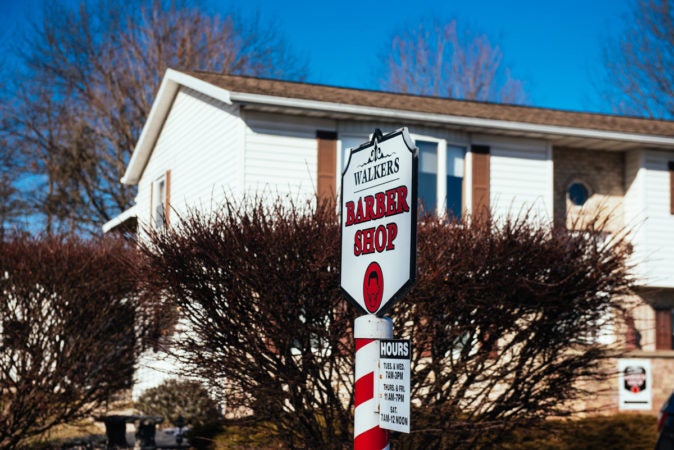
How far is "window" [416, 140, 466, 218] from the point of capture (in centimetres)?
1769

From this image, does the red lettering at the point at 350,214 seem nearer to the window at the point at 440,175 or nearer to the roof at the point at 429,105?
the roof at the point at 429,105

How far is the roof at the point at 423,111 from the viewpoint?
16875mm

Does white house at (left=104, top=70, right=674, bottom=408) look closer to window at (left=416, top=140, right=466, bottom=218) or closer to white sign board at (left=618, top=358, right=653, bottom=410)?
window at (left=416, top=140, right=466, bottom=218)

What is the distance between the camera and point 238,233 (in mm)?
8789

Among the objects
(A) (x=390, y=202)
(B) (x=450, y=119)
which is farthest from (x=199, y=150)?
(A) (x=390, y=202)

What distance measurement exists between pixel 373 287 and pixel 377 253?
0.19 metres

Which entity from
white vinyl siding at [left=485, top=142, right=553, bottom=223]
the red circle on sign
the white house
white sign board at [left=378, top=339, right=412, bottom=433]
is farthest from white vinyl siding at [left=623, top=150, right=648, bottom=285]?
white sign board at [left=378, top=339, right=412, bottom=433]

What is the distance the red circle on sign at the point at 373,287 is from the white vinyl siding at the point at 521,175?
13474 millimetres

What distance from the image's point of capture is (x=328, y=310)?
8.73 metres

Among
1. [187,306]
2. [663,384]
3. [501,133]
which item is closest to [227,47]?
[501,133]

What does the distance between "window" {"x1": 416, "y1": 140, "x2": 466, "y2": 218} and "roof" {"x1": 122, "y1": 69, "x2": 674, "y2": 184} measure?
0.47 m

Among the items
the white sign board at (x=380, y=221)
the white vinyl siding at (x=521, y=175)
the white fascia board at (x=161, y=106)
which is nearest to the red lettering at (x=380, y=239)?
the white sign board at (x=380, y=221)

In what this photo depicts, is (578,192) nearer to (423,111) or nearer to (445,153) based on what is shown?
(445,153)

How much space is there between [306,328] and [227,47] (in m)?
29.4
